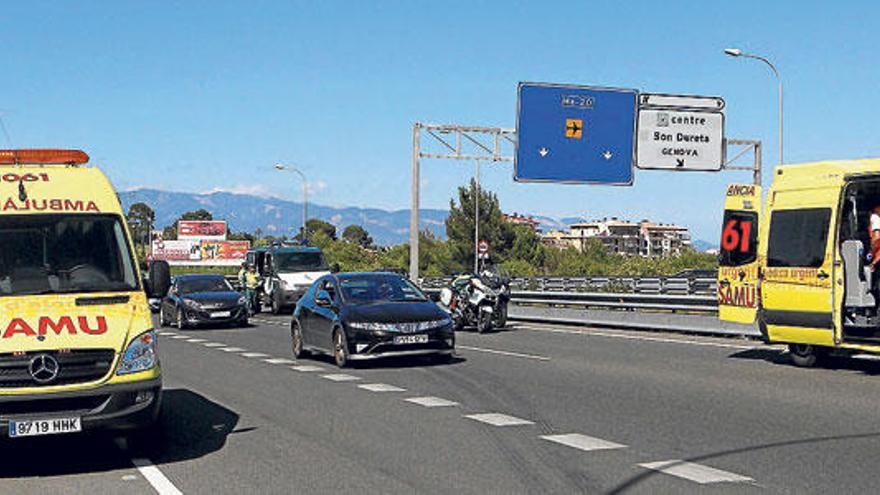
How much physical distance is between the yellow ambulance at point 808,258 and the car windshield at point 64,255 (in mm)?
9142

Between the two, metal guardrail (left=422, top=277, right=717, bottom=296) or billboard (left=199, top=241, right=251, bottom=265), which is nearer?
metal guardrail (left=422, top=277, right=717, bottom=296)

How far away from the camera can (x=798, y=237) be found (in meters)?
15.4

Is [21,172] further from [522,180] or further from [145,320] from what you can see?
[522,180]

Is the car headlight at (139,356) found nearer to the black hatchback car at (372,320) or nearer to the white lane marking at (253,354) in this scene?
the black hatchback car at (372,320)

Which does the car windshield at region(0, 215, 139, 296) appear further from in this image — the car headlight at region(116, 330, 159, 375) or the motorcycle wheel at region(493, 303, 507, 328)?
the motorcycle wheel at region(493, 303, 507, 328)

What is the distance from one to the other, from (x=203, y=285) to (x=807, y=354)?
769 inches

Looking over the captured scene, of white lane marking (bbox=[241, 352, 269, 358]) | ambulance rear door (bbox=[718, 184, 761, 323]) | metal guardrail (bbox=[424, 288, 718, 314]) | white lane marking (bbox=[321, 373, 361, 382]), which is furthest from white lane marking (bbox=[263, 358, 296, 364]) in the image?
metal guardrail (bbox=[424, 288, 718, 314])

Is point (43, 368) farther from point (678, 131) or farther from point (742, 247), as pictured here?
point (678, 131)

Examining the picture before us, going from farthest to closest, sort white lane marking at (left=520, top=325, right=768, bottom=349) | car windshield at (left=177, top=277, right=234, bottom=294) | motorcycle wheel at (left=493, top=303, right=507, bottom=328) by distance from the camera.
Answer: car windshield at (left=177, top=277, right=234, bottom=294) → motorcycle wheel at (left=493, top=303, right=507, bottom=328) → white lane marking at (left=520, top=325, right=768, bottom=349)

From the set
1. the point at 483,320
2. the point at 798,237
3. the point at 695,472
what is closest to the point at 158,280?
the point at 695,472

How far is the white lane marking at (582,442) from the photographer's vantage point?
30.1 feet

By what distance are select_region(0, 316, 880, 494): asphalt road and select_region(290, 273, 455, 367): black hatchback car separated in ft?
1.22

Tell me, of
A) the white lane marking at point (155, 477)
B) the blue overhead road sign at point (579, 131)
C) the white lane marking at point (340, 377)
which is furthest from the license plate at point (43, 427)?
the blue overhead road sign at point (579, 131)

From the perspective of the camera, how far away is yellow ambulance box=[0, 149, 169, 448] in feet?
27.1
